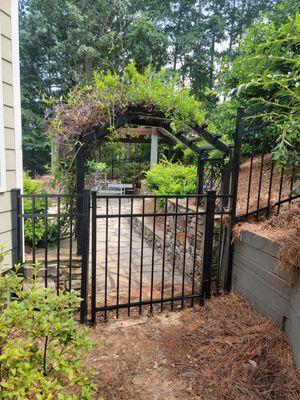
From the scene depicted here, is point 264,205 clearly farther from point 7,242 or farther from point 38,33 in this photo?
point 38,33

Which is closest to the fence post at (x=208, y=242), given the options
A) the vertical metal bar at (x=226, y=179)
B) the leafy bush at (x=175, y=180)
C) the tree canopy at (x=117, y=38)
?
the vertical metal bar at (x=226, y=179)

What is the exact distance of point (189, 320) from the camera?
2.86 metres

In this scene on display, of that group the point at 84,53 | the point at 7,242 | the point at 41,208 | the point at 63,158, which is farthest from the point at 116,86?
the point at 84,53

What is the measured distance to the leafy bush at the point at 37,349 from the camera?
3.78ft

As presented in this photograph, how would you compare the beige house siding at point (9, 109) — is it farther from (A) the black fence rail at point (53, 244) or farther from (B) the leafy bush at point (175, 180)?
(B) the leafy bush at point (175, 180)

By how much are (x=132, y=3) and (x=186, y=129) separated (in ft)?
48.8

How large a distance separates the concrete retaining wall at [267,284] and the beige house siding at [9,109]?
236 cm

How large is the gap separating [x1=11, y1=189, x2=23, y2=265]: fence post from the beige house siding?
0.13 feet

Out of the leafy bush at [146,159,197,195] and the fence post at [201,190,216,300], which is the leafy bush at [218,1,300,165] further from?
the leafy bush at [146,159,197,195]

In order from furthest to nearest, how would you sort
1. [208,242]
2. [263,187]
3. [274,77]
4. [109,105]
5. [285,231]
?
[263,187] < [208,242] < [109,105] < [285,231] < [274,77]

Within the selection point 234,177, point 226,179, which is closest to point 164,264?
Answer: point 226,179

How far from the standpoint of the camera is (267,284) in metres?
2.53

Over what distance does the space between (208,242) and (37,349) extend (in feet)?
6.95

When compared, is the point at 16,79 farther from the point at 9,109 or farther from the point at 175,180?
the point at 175,180
